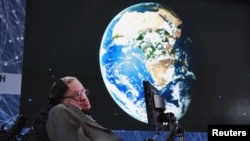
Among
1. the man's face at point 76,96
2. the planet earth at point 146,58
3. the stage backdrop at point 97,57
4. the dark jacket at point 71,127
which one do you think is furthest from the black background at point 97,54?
the dark jacket at point 71,127

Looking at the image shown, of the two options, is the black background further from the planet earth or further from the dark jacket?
the dark jacket

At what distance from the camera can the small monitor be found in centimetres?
259

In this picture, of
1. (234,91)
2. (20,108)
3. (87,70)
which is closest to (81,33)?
(87,70)

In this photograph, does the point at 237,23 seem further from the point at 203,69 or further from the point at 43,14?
the point at 43,14

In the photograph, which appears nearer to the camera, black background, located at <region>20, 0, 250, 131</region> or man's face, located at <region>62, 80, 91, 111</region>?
man's face, located at <region>62, 80, 91, 111</region>

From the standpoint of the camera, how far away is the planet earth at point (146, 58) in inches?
261

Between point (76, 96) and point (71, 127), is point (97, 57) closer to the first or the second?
point (76, 96)

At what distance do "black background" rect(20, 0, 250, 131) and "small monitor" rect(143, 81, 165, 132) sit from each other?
12.1 ft

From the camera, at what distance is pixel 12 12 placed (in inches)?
239

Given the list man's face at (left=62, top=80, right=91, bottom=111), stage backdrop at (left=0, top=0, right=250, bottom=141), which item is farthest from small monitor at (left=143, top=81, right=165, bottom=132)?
stage backdrop at (left=0, top=0, right=250, bottom=141)

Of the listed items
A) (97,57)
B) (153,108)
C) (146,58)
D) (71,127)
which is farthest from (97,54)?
(71,127)

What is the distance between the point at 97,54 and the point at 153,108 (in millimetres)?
3926

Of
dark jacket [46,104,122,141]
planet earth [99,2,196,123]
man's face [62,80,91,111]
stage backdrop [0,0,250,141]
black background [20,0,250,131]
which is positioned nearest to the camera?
dark jacket [46,104,122,141]

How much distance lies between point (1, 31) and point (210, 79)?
11.4ft
